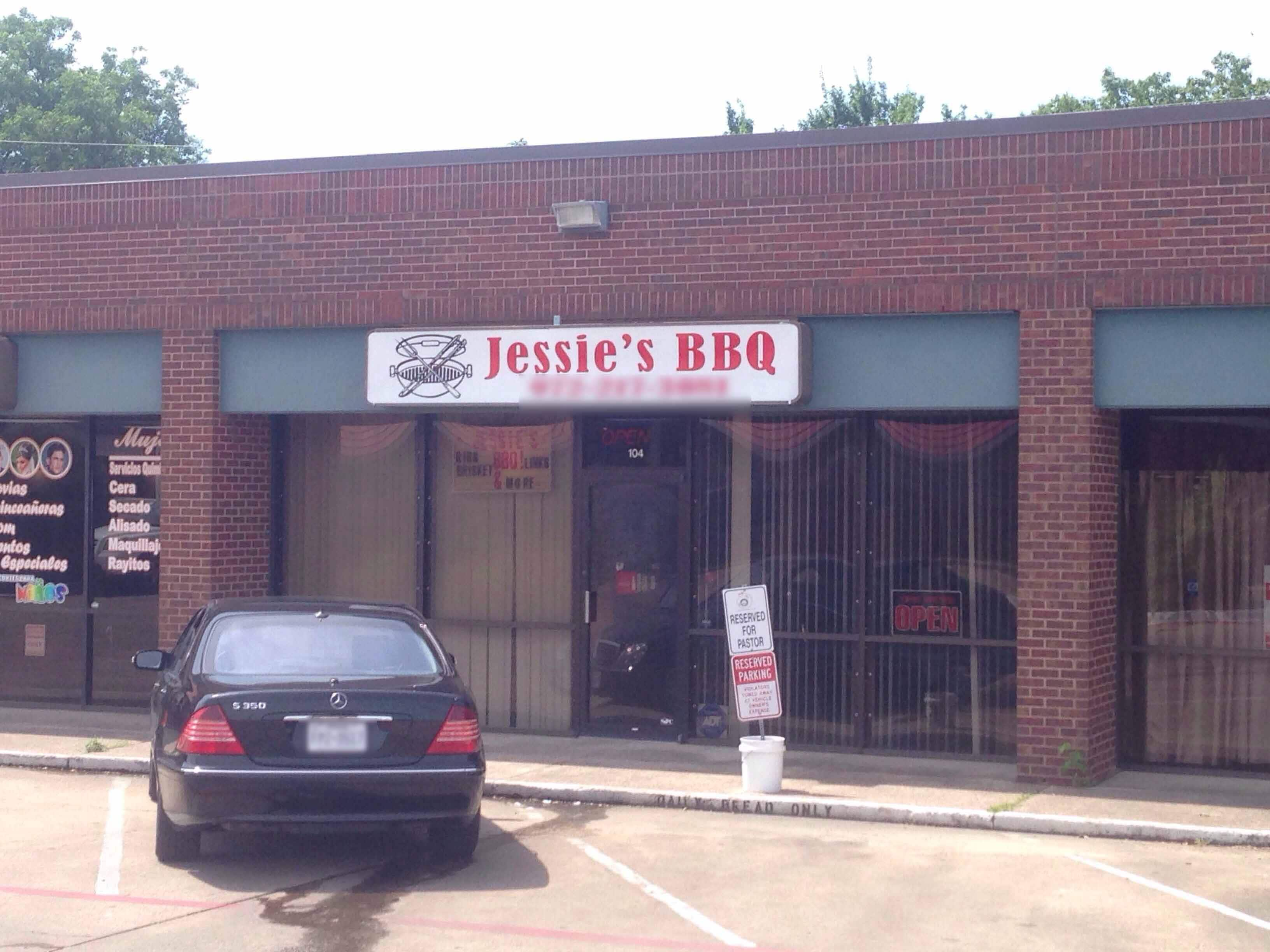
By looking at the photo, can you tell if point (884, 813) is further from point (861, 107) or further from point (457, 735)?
point (861, 107)

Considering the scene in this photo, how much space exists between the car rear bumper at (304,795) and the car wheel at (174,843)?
1.37ft

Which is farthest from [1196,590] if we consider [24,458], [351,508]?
[24,458]

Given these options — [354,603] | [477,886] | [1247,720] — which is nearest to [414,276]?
[354,603]

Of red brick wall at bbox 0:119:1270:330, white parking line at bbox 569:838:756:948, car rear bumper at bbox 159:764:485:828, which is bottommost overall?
white parking line at bbox 569:838:756:948

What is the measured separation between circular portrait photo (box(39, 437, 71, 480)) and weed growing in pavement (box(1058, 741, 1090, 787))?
32.6 feet

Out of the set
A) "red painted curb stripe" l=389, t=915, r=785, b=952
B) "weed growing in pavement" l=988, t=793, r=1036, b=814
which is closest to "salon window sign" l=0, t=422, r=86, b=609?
"red painted curb stripe" l=389, t=915, r=785, b=952

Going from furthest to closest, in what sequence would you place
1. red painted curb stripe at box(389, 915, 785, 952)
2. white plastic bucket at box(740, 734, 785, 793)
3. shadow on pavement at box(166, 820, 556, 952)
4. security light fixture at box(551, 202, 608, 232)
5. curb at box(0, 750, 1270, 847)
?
security light fixture at box(551, 202, 608, 232) → white plastic bucket at box(740, 734, 785, 793) → curb at box(0, 750, 1270, 847) → shadow on pavement at box(166, 820, 556, 952) → red painted curb stripe at box(389, 915, 785, 952)

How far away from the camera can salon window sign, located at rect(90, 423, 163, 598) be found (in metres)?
15.3

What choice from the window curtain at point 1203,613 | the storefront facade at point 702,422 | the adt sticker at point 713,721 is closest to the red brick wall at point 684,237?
the storefront facade at point 702,422

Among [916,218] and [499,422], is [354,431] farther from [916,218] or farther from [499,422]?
[916,218]

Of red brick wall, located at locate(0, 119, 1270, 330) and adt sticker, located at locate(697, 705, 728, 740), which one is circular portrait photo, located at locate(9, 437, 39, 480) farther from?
adt sticker, located at locate(697, 705, 728, 740)

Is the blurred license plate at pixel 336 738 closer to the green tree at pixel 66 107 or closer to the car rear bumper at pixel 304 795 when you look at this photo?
the car rear bumper at pixel 304 795

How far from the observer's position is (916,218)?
12.3 meters

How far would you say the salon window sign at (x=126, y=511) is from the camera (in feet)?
50.1
